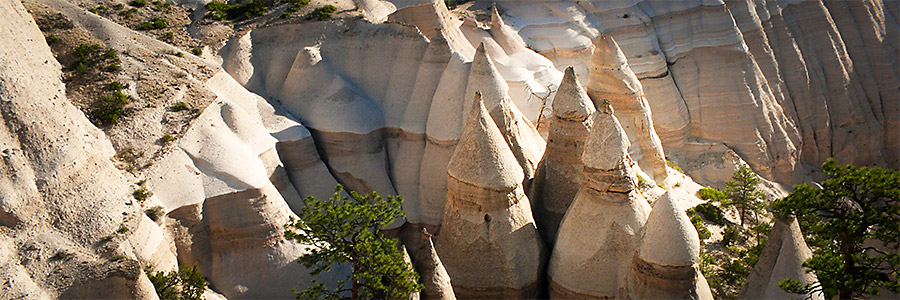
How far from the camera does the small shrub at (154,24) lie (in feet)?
82.5

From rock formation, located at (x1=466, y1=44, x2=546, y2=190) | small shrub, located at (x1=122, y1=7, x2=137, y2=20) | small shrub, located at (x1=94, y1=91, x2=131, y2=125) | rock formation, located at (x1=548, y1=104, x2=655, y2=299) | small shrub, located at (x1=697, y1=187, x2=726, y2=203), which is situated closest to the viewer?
rock formation, located at (x1=548, y1=104, x2=655, y2=299)

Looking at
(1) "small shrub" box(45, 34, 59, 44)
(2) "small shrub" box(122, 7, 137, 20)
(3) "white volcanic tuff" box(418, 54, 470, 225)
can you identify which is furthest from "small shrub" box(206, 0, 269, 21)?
(3) "white volcanic tuff" box(418, 54, 470, 225)

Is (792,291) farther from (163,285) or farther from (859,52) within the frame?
(859,52)

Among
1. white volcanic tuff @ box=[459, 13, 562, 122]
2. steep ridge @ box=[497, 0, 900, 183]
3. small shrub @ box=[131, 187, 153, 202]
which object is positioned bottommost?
small shrub @ box=[131, 187, 153, 202]

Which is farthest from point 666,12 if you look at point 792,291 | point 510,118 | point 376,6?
point 792,291

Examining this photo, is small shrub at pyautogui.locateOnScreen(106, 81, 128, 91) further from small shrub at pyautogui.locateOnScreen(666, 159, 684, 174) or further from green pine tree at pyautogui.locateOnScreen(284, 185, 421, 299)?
small shrub at pyautogui.locateOnScreen(666, 159, 684, 174)

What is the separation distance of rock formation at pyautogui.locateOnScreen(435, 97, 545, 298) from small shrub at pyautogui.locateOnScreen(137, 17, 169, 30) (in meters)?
12.5

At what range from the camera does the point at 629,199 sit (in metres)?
18.0

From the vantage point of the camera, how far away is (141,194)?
17.8 m

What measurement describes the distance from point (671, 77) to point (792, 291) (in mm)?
24179

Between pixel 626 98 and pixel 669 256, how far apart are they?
1173cm

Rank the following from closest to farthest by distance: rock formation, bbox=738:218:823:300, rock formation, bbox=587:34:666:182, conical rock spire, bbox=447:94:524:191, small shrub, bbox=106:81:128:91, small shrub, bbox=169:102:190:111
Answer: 1. rock formation, bbox=738:218:823:300
2. conical rock spire, bbox=447:94:524:191
3. small shrub, bbox=106:81:128:91
4. small shrub, bbox=169:102:190:111
5. rock formation, bbox=587:34:666:182

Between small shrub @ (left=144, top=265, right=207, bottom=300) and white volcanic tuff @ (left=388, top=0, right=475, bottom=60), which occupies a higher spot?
white volcanic tuff @ (left=388, top=0, right=475, bottom=60)

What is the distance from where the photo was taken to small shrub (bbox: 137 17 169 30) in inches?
990
